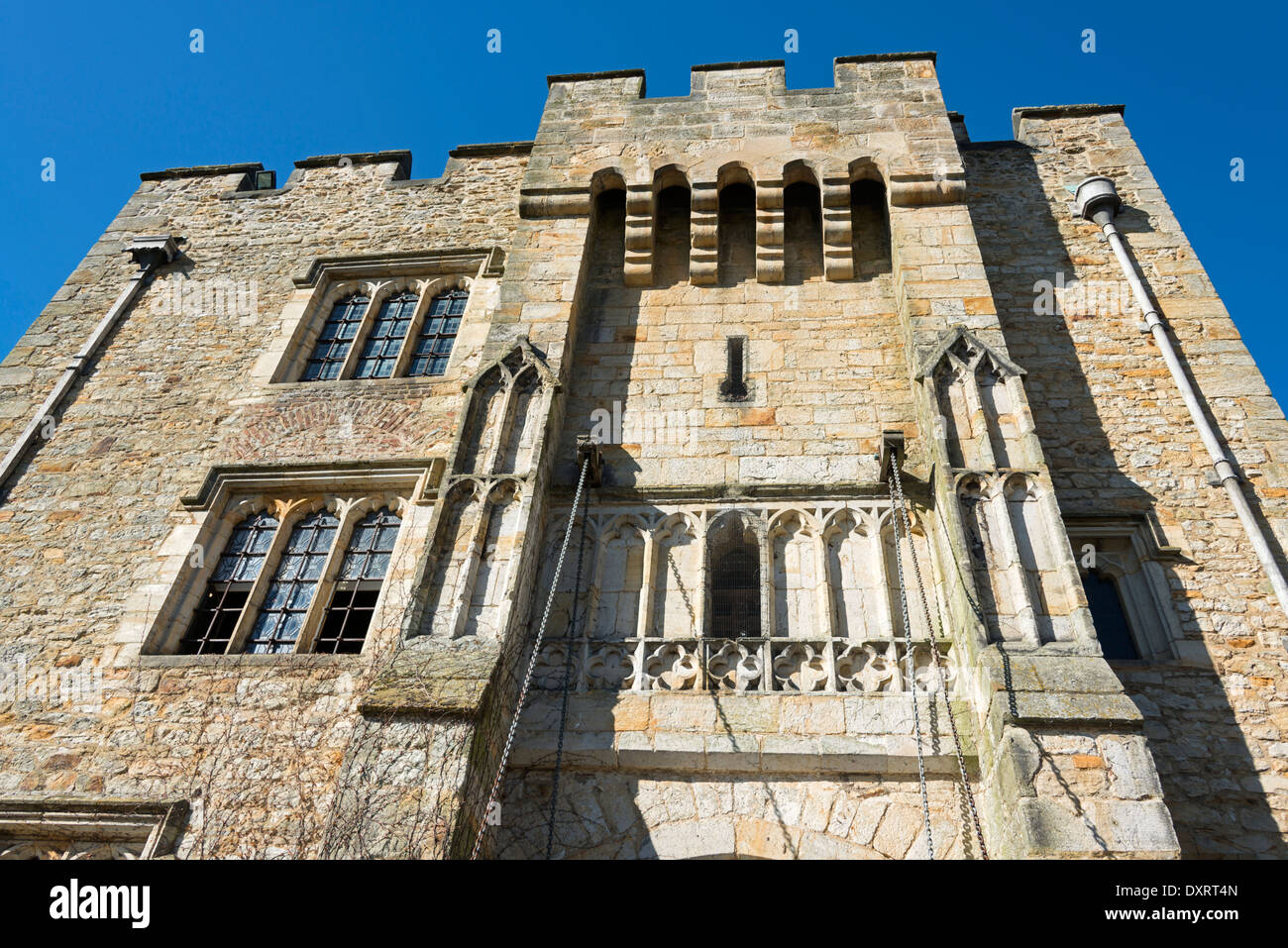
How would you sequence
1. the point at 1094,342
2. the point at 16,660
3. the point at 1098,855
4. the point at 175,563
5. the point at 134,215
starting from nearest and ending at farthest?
the point at 1098,855, the point at 16,660, the point at 175,563, the point at 1094,342, the point at 134,215

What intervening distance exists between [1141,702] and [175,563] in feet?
24.7

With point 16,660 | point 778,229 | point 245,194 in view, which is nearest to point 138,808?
point 16,660

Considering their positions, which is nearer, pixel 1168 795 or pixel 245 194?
pixel 1168 795

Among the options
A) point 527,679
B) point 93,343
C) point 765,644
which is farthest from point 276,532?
point 765,644

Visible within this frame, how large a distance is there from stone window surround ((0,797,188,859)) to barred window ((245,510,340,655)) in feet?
4.64

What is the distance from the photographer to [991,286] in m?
9.45

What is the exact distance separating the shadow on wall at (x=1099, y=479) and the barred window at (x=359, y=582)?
5611 millimetres

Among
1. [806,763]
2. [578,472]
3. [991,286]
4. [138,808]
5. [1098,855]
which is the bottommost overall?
[1098,855]

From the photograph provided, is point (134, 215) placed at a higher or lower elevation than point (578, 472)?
higher

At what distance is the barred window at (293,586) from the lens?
735 centimetres

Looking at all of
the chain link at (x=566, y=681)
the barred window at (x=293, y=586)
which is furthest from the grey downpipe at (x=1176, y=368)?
the barred window at (x=293, y=586)

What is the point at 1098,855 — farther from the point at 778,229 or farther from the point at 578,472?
the point at 778,229

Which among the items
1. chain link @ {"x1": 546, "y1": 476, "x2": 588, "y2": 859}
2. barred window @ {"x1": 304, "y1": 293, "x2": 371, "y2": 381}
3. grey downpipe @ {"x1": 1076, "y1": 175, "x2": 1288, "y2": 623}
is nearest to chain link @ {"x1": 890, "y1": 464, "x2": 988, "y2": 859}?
chain link @ {"x1": 546, "y1": 476, "x2": 588, "y2": 859}

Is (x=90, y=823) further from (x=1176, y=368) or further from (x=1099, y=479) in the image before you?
(x=1176, y=368)
